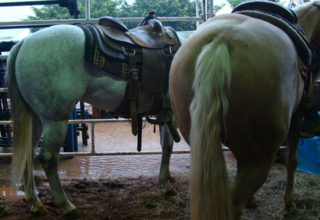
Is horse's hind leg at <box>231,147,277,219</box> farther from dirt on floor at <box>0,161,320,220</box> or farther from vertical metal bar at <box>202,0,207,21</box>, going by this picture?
vertical metal bar at <box>202,0,207,21</box>

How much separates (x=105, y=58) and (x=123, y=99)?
43cm

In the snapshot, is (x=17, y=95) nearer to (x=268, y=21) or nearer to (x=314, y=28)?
(x=268, y=21)

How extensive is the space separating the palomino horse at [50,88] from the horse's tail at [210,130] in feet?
4.63

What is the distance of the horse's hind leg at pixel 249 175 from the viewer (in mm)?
1399

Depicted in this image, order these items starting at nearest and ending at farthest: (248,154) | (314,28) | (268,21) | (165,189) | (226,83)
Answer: (226,83) < (248,154) < (268,21) < (314,28) < (165,189)

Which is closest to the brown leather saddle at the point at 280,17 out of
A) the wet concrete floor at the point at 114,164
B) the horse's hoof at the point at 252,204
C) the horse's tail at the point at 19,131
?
the horse's hoof at the point at 252,204

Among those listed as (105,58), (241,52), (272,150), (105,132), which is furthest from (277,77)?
(105,132)

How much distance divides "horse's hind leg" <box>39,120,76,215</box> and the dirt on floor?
0.16 m

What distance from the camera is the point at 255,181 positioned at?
141 cm

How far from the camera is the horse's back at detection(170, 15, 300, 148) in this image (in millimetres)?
1279

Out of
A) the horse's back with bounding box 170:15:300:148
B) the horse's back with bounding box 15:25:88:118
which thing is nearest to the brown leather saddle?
the horse's back with bounding box 170:15:300:148

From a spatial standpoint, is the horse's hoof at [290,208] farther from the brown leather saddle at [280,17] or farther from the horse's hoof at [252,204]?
the brown leather saddle at [280,17]

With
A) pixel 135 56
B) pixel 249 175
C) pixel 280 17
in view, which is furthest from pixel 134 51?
pixel 249 175

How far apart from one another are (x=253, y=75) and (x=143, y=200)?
2.08m
